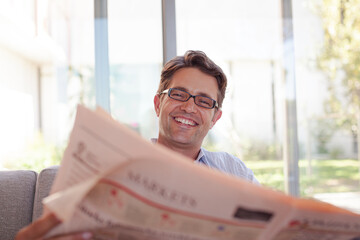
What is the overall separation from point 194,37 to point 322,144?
149cm

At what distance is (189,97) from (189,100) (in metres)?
0.01

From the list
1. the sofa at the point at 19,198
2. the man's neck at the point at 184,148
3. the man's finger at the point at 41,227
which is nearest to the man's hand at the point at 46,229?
the man's finger at the point at 41,227

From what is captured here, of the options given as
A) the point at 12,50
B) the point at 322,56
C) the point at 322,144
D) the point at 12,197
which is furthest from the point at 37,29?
the point at 322,144

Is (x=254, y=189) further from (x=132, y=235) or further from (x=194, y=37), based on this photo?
(x=194, y=37)

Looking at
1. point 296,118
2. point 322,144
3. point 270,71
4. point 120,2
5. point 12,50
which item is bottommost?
point 322,144

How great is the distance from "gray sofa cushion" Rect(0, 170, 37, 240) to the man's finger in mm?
750

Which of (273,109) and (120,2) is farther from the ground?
(120,2)

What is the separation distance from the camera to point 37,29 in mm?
3301

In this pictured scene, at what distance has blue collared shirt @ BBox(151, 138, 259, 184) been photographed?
1.43m

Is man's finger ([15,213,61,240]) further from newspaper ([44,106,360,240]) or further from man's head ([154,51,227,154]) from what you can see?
man's head ([154,51,227,154])

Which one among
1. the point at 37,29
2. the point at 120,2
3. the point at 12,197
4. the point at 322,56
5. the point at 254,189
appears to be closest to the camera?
the point at 254,189

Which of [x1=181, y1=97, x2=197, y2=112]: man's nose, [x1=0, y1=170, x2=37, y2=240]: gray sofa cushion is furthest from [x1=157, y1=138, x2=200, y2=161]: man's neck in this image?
[x1=0, y1=170, x2=37, y2=240]: gray sofa cushion

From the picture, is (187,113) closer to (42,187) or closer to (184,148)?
(184,148)

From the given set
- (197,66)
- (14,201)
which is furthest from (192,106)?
(14,201)
